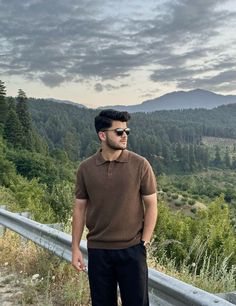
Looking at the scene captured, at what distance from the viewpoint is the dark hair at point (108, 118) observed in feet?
11.0

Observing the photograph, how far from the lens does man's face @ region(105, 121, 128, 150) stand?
10.9ft

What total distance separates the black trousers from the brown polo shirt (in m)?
0.06

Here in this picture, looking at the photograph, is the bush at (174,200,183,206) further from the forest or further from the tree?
the tree

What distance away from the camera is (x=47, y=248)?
17.3 feet

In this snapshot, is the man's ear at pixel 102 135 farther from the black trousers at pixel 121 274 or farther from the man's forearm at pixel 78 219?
the black trousers at pixel 121 274

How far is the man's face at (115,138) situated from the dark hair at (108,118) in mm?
28

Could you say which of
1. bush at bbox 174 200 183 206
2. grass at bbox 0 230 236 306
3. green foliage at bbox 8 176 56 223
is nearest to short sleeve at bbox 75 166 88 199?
grass at bbox 0 230 236 306

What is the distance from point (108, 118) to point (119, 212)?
2.14 feet

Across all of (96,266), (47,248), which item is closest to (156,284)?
(96,266)

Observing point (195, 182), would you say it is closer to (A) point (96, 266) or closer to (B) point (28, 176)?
(B) point (28, 176)

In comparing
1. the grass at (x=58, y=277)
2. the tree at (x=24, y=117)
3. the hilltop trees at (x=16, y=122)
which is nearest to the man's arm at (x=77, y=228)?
the grass at (x=58, y=277)

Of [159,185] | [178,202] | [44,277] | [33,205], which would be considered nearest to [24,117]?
[178,202]

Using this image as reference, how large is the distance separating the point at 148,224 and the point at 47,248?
2.25 metres

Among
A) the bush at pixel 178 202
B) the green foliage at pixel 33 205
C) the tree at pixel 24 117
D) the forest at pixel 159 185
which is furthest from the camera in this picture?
the bush at pixel 178 202
